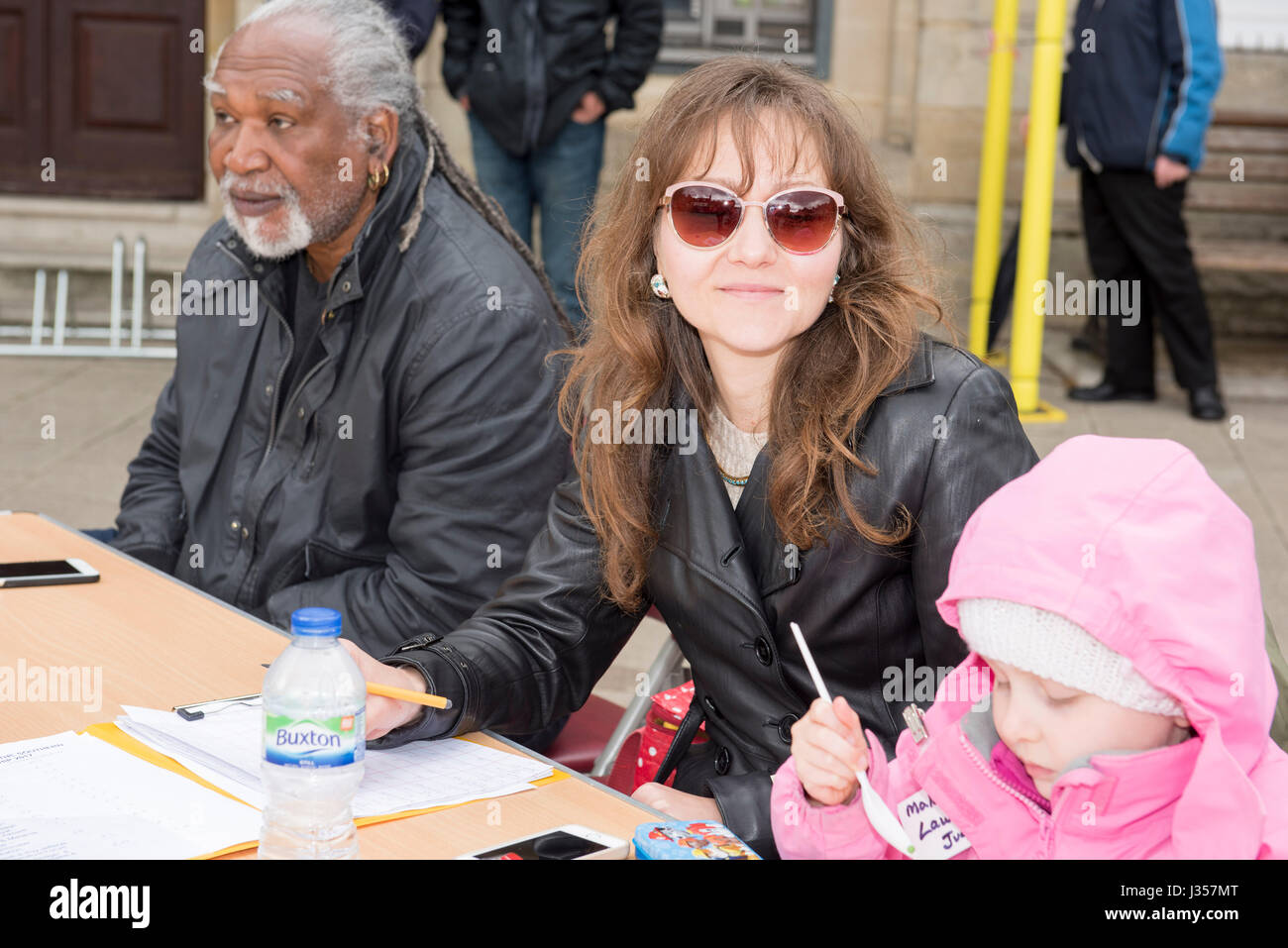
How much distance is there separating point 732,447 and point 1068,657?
83 centimetres

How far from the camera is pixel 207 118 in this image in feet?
28.7

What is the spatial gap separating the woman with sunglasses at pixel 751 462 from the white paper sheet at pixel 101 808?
0.34 m

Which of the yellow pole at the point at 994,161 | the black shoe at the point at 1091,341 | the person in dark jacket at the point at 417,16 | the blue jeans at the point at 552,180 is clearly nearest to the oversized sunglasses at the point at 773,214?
the blue jeans at the point at 552,180

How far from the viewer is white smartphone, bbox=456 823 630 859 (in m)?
1.63

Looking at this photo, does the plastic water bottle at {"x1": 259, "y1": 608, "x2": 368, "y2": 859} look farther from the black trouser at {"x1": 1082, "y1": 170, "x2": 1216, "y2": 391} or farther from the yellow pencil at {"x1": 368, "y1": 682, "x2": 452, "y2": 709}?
the black trouser at {"x1": 1082, "y1": 170, "x2": 1216, "y2": 391}

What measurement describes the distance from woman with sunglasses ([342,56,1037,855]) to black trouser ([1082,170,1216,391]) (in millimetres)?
5002

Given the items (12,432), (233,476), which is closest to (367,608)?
(233,476)

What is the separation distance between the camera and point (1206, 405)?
693 centimetres

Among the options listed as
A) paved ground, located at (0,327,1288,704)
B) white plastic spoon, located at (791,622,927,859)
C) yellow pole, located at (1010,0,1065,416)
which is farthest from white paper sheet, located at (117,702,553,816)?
yellow pole, located at (1010,0,1065,416)

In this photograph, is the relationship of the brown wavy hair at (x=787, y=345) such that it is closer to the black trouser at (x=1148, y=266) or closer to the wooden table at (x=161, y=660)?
the wooden table at (x=161, y=660)

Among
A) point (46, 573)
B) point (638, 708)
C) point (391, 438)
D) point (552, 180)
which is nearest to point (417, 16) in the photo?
point (552, 180)

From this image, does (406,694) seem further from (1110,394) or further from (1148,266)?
(1110,394)
